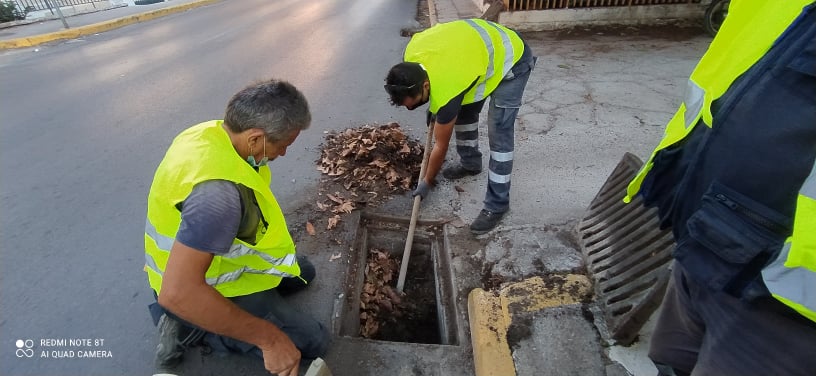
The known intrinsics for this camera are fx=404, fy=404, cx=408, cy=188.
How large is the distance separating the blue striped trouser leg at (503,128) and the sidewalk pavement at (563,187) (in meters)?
0.24

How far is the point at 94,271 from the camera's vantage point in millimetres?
2738

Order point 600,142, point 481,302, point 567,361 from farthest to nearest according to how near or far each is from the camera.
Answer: point 600,142 → point 481,302 → point 567,361

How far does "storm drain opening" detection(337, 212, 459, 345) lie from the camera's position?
2.63m

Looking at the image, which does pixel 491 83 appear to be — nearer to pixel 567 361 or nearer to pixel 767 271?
pixel 567 361

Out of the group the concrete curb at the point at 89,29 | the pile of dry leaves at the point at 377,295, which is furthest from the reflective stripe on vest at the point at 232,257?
the concrete curb at the point at 89,29

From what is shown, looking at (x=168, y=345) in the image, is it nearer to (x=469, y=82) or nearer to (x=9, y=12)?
(x=469, y=82)

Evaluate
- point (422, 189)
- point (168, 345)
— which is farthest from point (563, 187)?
point (168, 345)

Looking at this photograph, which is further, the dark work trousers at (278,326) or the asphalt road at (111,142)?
the asphalt road at (111,142)

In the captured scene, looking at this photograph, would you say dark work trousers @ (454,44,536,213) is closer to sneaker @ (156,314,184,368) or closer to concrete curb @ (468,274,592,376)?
concrete curb @ (468,274,592,376)

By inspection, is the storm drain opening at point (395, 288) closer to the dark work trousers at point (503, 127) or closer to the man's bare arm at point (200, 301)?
the dark work trousers at point (503, 127)

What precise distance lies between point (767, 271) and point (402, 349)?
170 cm

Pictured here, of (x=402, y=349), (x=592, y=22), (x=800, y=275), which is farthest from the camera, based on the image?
(x=592, y=22)

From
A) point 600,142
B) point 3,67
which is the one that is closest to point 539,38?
point 600,142

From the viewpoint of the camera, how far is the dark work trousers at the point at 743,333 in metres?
0.97
